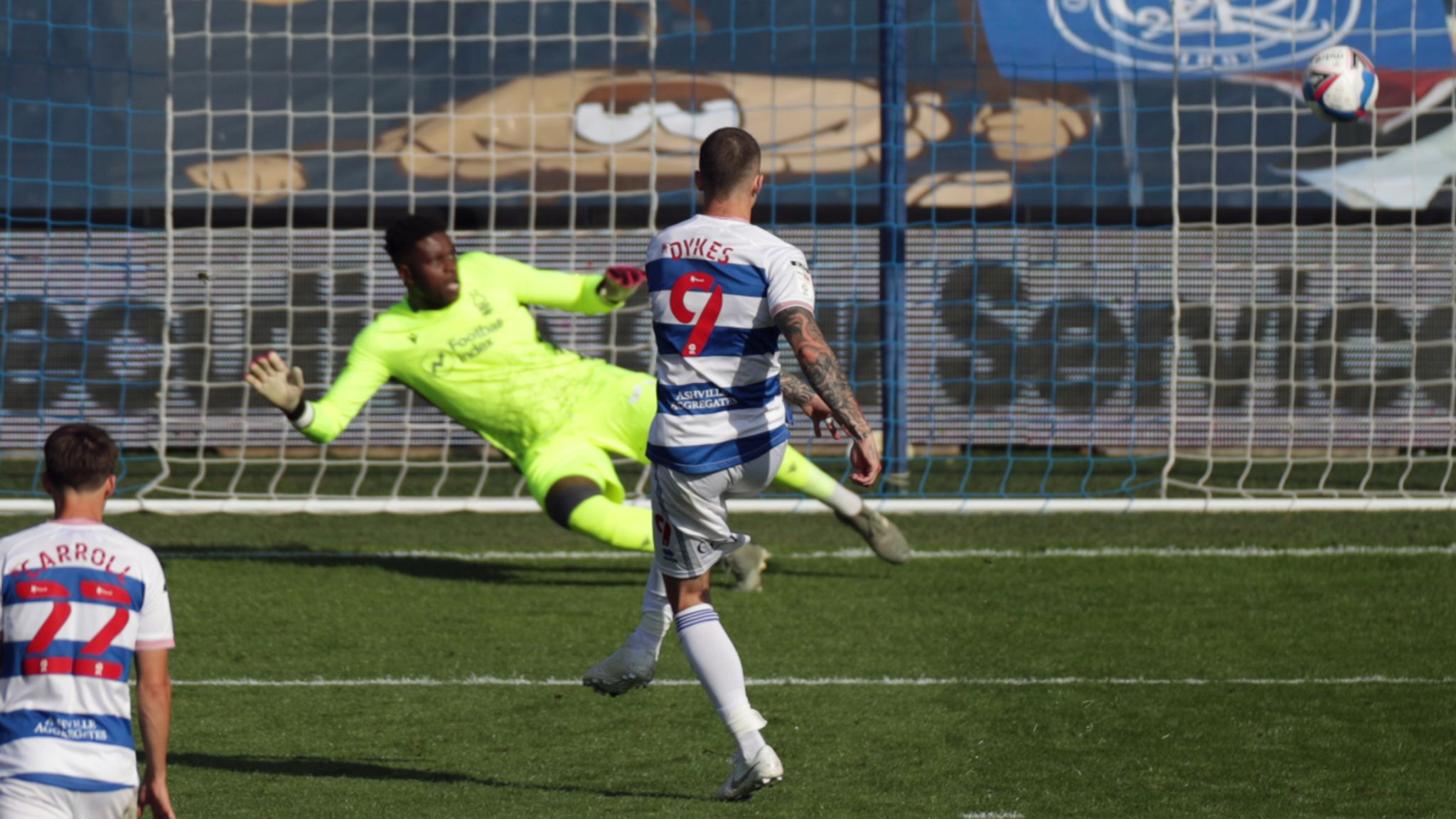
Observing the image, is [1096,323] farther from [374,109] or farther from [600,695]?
[600,695]

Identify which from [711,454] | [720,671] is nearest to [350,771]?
[720,671]

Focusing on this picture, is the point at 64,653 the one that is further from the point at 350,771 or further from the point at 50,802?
the point at 350,771

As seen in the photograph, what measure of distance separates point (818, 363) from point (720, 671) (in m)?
0.81

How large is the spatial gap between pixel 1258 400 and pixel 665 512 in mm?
7123

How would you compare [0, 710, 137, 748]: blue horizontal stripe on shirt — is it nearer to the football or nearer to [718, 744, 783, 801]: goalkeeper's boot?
[718, 744, 783, 801]: goalkeeper's boot

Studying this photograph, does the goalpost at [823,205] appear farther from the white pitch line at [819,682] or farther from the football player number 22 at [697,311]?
the football player number 22 at [697,311]

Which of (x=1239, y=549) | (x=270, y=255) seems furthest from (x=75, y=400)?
(x=1239, y=549)

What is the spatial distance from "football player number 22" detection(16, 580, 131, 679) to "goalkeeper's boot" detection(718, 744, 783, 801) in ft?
5.31

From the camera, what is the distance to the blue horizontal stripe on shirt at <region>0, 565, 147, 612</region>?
9.89 ft

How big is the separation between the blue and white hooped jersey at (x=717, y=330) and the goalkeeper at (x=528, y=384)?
93.6 inches

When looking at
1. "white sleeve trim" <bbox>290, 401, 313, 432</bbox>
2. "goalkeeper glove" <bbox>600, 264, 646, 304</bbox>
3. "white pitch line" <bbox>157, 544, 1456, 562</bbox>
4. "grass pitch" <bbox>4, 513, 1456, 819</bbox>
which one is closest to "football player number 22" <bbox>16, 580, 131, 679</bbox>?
"grass pitch" <bbox>4, 513, 1456, 819</bbox>

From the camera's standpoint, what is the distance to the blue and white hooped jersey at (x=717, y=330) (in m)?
4.30

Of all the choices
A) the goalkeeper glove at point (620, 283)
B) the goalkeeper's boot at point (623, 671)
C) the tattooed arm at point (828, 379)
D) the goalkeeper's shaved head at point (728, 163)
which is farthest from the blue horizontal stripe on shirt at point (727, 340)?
the goalkeeper glove at point (620, 283)

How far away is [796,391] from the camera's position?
4.78 meters
